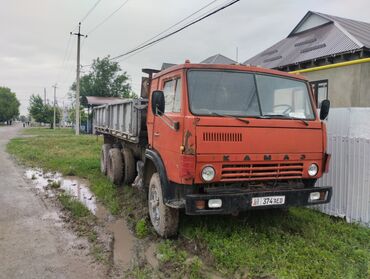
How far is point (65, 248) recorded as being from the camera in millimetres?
5016

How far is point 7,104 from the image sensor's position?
9281cm

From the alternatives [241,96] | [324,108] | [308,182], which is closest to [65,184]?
[241,96]

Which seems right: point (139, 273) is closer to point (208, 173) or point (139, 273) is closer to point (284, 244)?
point (208, 173)

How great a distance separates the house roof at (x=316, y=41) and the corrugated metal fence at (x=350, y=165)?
6.92 metres

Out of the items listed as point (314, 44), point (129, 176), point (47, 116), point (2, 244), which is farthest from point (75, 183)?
point (47, 116)

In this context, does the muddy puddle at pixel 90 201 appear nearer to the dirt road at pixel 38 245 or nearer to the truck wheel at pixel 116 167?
the dirt road at pixel 38 245

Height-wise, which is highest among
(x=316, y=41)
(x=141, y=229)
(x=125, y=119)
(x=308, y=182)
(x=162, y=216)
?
(x=316, y=41)

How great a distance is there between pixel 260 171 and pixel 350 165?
6.78 feet

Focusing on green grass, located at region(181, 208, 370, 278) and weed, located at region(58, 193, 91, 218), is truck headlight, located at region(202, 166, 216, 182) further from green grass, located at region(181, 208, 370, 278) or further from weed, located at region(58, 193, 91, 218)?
weed, located at region(58, 193, 91, 218)

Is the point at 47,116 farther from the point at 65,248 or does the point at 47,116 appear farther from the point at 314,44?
the point at 65,248

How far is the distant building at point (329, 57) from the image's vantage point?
10.8 meters

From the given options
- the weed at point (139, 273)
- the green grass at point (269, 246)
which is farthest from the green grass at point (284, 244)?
the weed at point (139, 273)

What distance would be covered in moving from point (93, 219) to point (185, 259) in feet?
8.23

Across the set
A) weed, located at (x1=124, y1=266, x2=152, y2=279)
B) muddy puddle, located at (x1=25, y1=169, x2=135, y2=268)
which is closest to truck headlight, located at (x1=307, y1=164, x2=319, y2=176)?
weed, located at (x1=124, y1=266, x2=152, y2=279)
